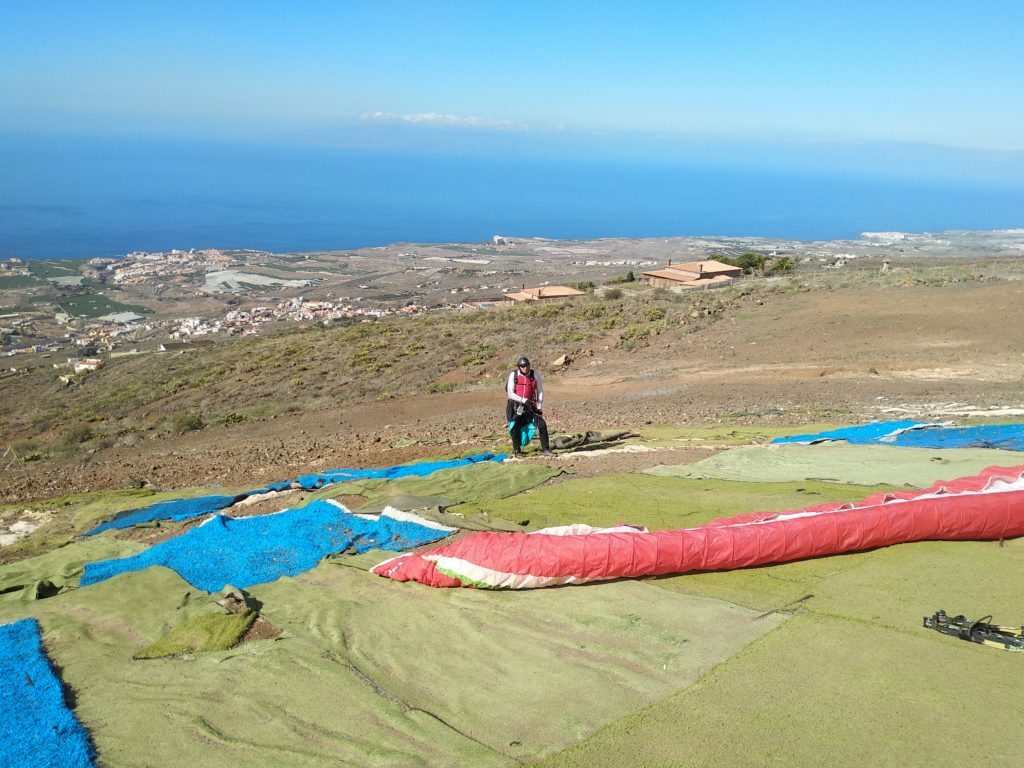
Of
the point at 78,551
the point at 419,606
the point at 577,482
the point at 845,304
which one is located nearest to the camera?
the point at 419,606

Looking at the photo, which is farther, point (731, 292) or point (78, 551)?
point (731, 292)

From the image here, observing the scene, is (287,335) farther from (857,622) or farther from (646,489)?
(857,622)

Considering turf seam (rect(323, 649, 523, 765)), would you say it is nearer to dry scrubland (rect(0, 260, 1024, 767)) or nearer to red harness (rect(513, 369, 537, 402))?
dry scrubland (rect(0, 260, 1024, 767))

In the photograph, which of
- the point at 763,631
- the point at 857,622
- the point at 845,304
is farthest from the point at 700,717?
the point at 845,304

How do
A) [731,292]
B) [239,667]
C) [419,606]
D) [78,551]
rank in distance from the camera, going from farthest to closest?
[731,292], [78,551], [419,606], [239,667]

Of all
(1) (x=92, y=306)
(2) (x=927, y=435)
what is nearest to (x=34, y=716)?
(2) (x=927, y=435)
